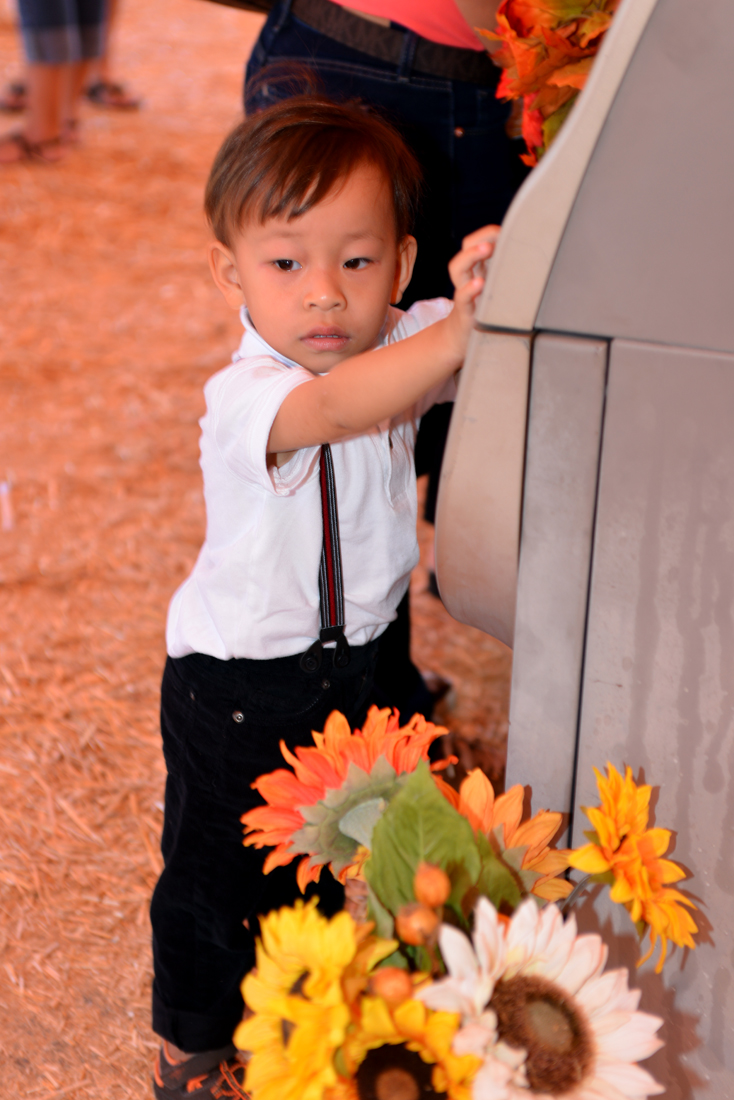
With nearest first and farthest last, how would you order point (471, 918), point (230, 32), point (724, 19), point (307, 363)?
point (724, 19) → point (471, 918) → point (307, 363) → point (230, 32)

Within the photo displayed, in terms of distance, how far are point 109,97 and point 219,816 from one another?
14.5 ft

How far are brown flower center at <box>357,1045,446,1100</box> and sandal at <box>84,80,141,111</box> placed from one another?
4716 millimetres

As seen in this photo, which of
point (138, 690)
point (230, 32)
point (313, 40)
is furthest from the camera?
point (230, 32)

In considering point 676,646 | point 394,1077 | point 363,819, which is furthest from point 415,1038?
point 676,646

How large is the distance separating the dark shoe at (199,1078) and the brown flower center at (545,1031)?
2.17 ft

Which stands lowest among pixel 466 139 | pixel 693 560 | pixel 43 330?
pixel 43 330

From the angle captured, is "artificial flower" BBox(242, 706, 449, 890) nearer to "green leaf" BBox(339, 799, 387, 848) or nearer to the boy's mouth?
"green leaf" BBox(339, 799, 387, 848)

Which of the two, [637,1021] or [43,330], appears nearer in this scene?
[637,1021]

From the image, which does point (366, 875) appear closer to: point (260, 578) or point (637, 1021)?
point (637, 1021)

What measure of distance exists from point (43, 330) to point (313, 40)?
2069 millimetres

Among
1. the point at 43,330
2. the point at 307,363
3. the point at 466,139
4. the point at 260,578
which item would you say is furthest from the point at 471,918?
the point at 43,330

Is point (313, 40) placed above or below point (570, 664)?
above

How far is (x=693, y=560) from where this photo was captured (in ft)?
2.13

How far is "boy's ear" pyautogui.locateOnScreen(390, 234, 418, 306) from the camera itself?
0.90m
